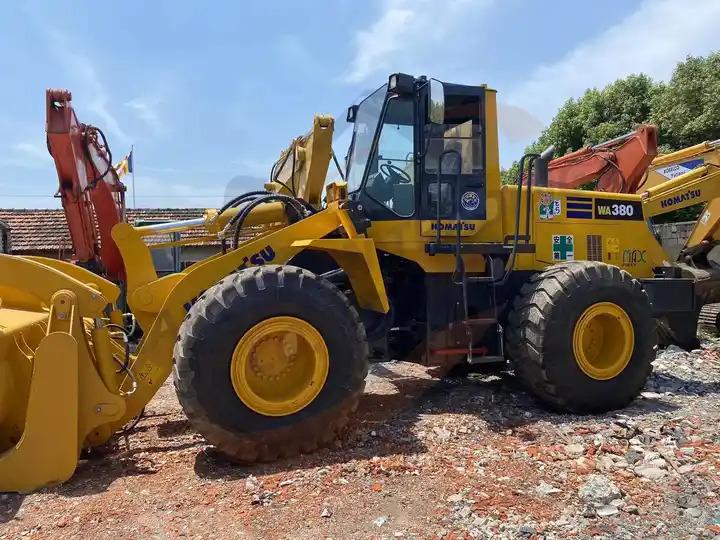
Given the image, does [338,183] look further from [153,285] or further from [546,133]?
[546,133]

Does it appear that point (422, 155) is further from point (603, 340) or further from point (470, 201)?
Result: point (603, 340)

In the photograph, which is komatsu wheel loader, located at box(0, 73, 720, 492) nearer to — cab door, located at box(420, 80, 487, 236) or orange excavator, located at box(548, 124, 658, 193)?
cab door, located at box(420, 80, 487, 236)

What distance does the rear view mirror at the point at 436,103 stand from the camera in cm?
480

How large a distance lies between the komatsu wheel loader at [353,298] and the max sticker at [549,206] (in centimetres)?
2

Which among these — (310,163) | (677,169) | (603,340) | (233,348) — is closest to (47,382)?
(233,348)

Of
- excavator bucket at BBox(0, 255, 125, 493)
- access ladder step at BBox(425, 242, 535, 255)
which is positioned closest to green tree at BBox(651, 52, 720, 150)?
access ladder step at BBox(425, 242, 535, 255)

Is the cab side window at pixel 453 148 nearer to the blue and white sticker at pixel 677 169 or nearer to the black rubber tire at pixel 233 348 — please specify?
the black rubber tire at pixel 233 348

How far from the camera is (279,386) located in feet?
13.9

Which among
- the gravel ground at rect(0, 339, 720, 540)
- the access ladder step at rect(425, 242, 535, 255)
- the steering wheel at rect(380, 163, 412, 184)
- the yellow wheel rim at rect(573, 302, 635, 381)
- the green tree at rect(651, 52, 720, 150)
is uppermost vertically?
the green tree at rect(651, 52, 720, 150)

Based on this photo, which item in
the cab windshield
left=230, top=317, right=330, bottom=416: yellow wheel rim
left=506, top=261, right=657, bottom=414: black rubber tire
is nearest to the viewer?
left=230, top=317, right=330, bottom=416: yellow wheel rim

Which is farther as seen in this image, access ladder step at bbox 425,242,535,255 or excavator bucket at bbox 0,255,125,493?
access ladder step at bbox 425,242,535,255

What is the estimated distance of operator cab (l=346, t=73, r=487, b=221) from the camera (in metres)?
5.28

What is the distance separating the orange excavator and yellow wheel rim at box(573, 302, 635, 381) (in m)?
2.54

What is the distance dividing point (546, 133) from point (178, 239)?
19.5m
